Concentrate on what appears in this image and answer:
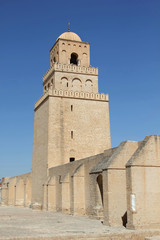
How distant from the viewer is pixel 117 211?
1254 centimetres

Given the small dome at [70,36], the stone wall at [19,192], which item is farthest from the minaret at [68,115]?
the stone wall at [19,192]

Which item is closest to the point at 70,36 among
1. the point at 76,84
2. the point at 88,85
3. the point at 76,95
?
the point at 76,84

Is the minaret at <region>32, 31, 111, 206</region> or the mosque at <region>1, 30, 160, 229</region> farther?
the minaret at <region>32, 31, 111, 206</region>

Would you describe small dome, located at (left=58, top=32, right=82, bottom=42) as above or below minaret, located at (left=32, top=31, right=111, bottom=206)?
above

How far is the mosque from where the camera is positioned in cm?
1147

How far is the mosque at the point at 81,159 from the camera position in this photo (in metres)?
11.5

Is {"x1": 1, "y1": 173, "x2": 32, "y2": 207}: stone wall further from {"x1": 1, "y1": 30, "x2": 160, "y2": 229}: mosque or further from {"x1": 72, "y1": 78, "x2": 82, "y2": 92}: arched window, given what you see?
{"x1": 72, "y1": 78, "x2": 82, "y2": 92}: arched window

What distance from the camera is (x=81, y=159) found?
17875 millimetres

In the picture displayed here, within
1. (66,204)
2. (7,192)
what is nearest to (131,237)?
(66,204)

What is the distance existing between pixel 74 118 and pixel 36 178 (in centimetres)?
653

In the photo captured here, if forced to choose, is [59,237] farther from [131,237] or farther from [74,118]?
[74,118]

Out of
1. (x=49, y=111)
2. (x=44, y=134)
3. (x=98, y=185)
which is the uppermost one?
(x=49, y=111)

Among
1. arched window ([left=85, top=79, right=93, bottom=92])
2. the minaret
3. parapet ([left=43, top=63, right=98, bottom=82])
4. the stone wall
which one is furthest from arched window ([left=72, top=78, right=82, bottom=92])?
the stone wall

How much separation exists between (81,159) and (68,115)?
746cm
